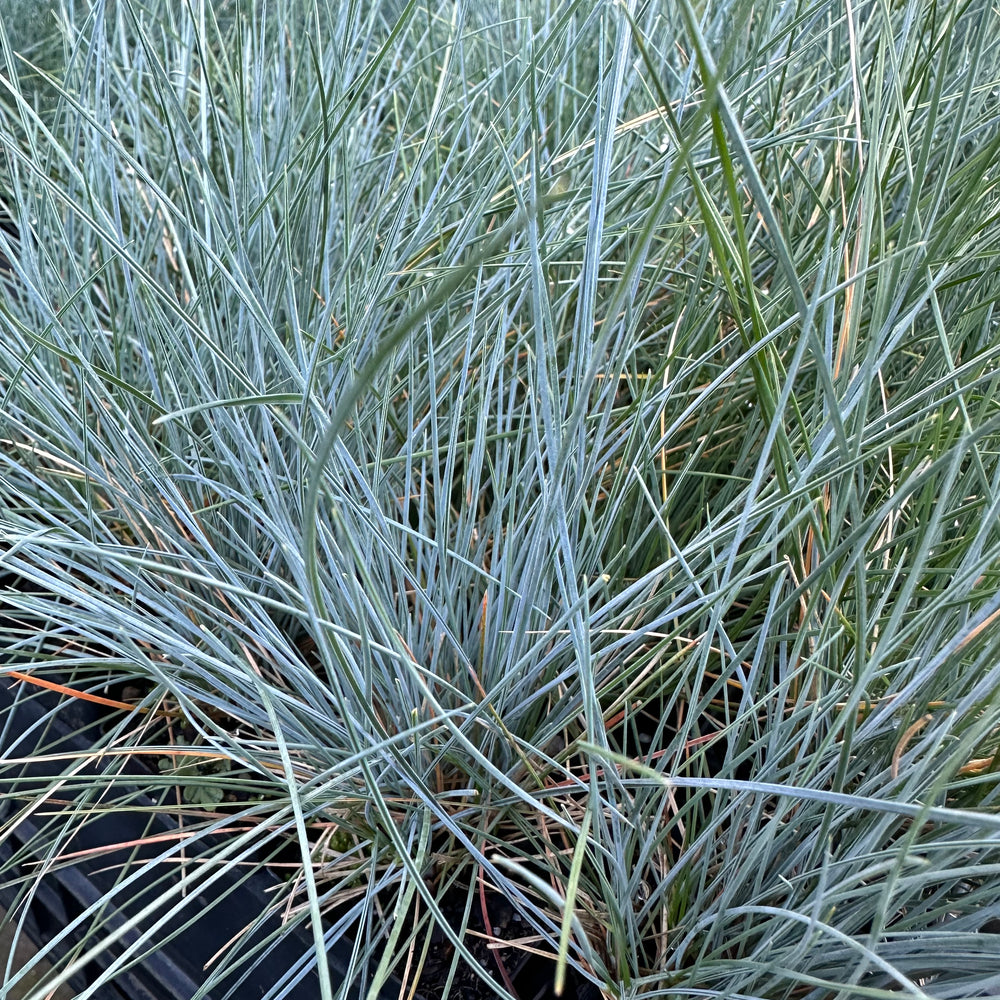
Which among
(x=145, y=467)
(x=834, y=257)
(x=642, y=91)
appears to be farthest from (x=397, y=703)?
(x=642, y=91)

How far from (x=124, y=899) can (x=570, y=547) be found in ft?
1.10

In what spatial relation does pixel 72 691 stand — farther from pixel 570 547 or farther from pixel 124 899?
pixel 570 547

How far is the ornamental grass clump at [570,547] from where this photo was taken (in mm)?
327

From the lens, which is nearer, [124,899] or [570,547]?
[570,547]

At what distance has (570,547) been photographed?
0.35 m

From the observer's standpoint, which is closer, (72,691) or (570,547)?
(570,547)

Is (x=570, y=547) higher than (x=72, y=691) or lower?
higher

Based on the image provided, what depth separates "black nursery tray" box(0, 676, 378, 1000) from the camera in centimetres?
43

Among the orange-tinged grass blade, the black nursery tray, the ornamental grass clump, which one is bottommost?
the black nursery tray

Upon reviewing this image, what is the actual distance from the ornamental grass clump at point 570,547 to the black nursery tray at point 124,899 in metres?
0.01

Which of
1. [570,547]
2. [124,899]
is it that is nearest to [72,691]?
[124,899]

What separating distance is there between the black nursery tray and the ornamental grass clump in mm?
14

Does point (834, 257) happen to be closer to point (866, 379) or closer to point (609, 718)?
point (866, 379)

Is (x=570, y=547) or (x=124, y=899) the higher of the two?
(x=570, y=547)
